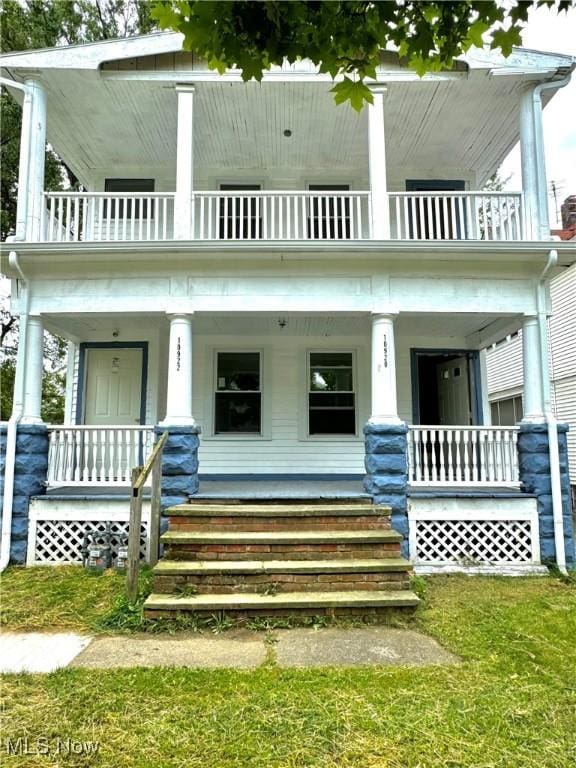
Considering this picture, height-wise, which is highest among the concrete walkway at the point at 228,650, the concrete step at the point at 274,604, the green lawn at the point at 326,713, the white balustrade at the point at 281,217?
the white balustrade at the point at 281,217

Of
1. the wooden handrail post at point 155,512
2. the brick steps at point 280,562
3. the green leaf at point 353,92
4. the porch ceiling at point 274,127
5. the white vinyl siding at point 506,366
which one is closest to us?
the green leaf at point 353,92

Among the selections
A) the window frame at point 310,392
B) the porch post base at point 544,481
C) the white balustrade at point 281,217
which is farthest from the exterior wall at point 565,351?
the white balustrade at point 281,217

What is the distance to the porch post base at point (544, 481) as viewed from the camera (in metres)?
6.00

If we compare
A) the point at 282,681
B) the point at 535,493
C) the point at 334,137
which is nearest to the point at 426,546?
the point at 535,493

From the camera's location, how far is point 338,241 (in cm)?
590

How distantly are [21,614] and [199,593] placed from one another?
64.2 inches

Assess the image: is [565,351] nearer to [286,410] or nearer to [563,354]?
[563,354]

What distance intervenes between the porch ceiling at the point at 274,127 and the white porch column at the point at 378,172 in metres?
0.53

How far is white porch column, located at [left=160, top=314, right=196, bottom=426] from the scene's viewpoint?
19.6 ft

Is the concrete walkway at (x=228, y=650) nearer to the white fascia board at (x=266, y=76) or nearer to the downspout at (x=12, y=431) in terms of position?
the downspout at (x=12, y=431)

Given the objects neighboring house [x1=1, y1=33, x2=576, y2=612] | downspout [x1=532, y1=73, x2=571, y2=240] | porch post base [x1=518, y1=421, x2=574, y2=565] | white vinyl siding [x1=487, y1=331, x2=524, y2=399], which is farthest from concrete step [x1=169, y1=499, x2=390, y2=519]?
white vinyl siding [x1=487, y1=331, x2=524, y2=399]

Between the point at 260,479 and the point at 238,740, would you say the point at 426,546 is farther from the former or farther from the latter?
the point at 238,740

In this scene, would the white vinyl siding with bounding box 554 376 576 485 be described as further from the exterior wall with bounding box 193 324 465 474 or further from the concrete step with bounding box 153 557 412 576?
the concrete step with bounding box 153 557 412 576

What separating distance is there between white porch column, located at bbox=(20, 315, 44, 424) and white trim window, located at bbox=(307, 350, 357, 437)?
4.11 metres
